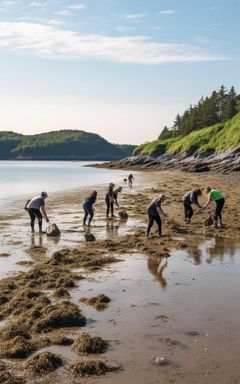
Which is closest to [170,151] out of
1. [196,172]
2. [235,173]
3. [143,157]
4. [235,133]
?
[143,157]

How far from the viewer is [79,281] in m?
12.2

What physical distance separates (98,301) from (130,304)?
703 mm

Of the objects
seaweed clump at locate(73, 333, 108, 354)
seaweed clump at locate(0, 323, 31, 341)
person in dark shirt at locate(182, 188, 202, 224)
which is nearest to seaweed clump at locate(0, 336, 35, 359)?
seaweed clump at locate(0, 323, 31, 341)

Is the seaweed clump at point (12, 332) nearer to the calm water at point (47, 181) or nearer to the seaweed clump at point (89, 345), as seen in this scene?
the seaweed clump at point (89, 345)

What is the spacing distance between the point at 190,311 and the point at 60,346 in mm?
2897

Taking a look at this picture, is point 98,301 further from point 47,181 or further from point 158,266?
point 47,181

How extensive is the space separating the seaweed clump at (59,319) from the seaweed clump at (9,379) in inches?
76.7

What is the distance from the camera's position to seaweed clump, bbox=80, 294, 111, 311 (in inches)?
A: 393

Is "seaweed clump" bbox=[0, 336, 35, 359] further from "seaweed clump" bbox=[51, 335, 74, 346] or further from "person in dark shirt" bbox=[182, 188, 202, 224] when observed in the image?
"person in dark shirt" bbox=[182, 188, 202, 224]

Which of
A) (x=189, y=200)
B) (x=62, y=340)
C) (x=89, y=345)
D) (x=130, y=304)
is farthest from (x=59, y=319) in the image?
(x=189, y=200)

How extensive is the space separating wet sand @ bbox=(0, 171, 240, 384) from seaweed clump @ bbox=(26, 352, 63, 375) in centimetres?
9

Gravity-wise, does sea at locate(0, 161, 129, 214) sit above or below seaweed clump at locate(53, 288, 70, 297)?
above

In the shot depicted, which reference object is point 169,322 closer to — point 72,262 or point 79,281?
point 79,281

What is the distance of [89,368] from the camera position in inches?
277
